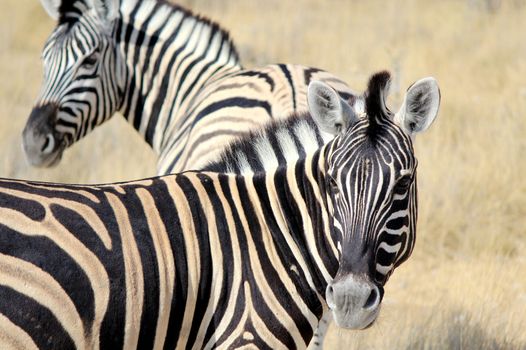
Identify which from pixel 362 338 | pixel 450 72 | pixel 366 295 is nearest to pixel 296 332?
pixel 366 295

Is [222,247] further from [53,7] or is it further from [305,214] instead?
[53,7]

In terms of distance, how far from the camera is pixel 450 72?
12273mm

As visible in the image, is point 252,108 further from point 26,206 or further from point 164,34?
point 26,206

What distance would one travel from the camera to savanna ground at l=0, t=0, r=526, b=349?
6613 millimetres

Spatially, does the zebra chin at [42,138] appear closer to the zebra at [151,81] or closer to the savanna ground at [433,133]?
the zebra at [151,81]

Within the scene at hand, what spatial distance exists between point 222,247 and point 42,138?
3.25m

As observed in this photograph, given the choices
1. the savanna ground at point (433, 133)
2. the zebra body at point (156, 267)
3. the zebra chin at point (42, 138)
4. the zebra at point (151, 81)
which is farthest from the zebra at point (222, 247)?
the zebra chin at point (42, 138)

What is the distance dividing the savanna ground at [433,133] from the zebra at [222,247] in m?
0.94

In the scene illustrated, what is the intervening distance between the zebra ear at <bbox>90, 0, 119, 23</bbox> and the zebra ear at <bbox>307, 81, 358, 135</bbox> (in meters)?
3.33

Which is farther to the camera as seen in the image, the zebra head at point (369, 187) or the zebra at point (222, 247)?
the zebra head at point (369, 187)

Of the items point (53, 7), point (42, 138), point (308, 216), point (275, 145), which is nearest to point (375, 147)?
point (308, 216)

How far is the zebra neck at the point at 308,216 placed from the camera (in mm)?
4191

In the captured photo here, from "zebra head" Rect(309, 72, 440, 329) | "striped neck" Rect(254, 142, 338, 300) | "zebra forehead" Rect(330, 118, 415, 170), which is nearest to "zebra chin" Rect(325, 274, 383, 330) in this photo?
"zebra head" Rect(309, 72, 440, 329)

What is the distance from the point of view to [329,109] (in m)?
4.18
